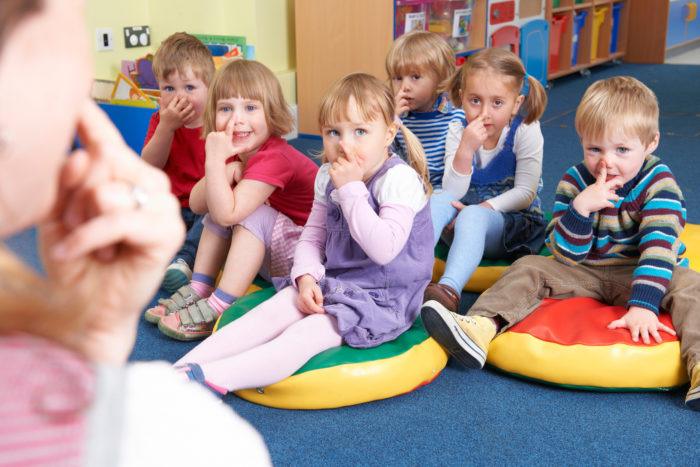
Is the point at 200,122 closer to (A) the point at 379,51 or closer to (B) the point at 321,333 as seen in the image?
(B) the point at 321,333

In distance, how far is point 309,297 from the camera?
1529 mm

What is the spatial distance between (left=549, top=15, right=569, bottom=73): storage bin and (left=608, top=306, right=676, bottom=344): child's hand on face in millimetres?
4481

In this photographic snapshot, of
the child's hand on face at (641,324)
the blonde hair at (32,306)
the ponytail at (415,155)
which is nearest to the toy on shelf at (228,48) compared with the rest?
the ponytail at (415,155)

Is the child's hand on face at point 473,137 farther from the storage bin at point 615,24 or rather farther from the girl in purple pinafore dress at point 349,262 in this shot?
the storage bin at point 615,24

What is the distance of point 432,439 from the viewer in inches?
52.6

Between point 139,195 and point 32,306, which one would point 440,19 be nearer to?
point 139,195

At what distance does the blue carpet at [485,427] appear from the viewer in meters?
1.28

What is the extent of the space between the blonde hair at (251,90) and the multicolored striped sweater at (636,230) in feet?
2.45

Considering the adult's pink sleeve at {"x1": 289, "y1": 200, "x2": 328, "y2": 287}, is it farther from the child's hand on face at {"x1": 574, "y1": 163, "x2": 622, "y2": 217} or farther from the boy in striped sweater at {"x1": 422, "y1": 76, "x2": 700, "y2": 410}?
the child's hand on face at {"x1": 574, "y1": 163, "x2": 622, "y2": 217}

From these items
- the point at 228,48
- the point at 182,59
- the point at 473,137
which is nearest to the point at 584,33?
the point at 228,48

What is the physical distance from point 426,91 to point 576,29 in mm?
4221

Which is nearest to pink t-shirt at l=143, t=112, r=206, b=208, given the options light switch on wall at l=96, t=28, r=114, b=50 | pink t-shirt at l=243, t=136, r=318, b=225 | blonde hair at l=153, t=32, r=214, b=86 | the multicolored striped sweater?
blonde hair at l=153, t=32, r=214, b=86

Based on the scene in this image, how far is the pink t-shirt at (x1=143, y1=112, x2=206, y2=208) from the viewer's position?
221cm

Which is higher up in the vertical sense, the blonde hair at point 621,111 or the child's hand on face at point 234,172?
the blonde hair at point 621,111
